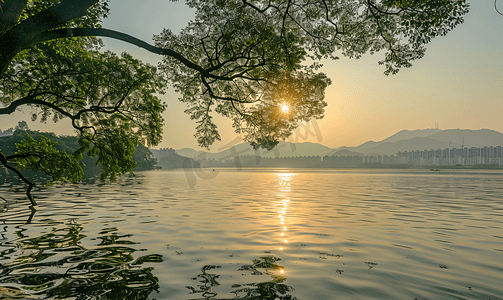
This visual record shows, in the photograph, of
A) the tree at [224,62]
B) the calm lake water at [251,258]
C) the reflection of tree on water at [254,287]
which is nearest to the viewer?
the reflection of tree on water at [254,287]

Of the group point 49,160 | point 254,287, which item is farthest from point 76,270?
point 49,160

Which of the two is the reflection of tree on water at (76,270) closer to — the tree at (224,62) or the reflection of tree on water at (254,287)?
the reflection of tree on water at (254,287)

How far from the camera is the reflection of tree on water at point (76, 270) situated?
251 inches

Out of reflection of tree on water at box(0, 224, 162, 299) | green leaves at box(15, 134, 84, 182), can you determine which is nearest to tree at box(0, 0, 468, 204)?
green leaves at box(15, 134, 84, 182)

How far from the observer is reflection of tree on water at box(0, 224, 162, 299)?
6379 mm

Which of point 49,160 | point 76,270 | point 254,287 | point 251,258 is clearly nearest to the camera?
point 254,287

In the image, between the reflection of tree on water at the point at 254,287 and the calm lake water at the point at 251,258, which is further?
the calm lake water at the point at 251,258

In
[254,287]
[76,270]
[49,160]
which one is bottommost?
[76,270]

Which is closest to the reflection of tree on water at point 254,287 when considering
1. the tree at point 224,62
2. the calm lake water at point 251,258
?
the calm lake water at point 251,258

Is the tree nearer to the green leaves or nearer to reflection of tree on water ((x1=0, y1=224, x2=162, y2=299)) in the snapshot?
the green leaves

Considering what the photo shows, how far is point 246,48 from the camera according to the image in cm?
1557

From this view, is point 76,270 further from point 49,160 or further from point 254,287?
point 49,160

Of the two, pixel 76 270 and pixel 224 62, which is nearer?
pixel 76 270

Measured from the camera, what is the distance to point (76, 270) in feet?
25.2
